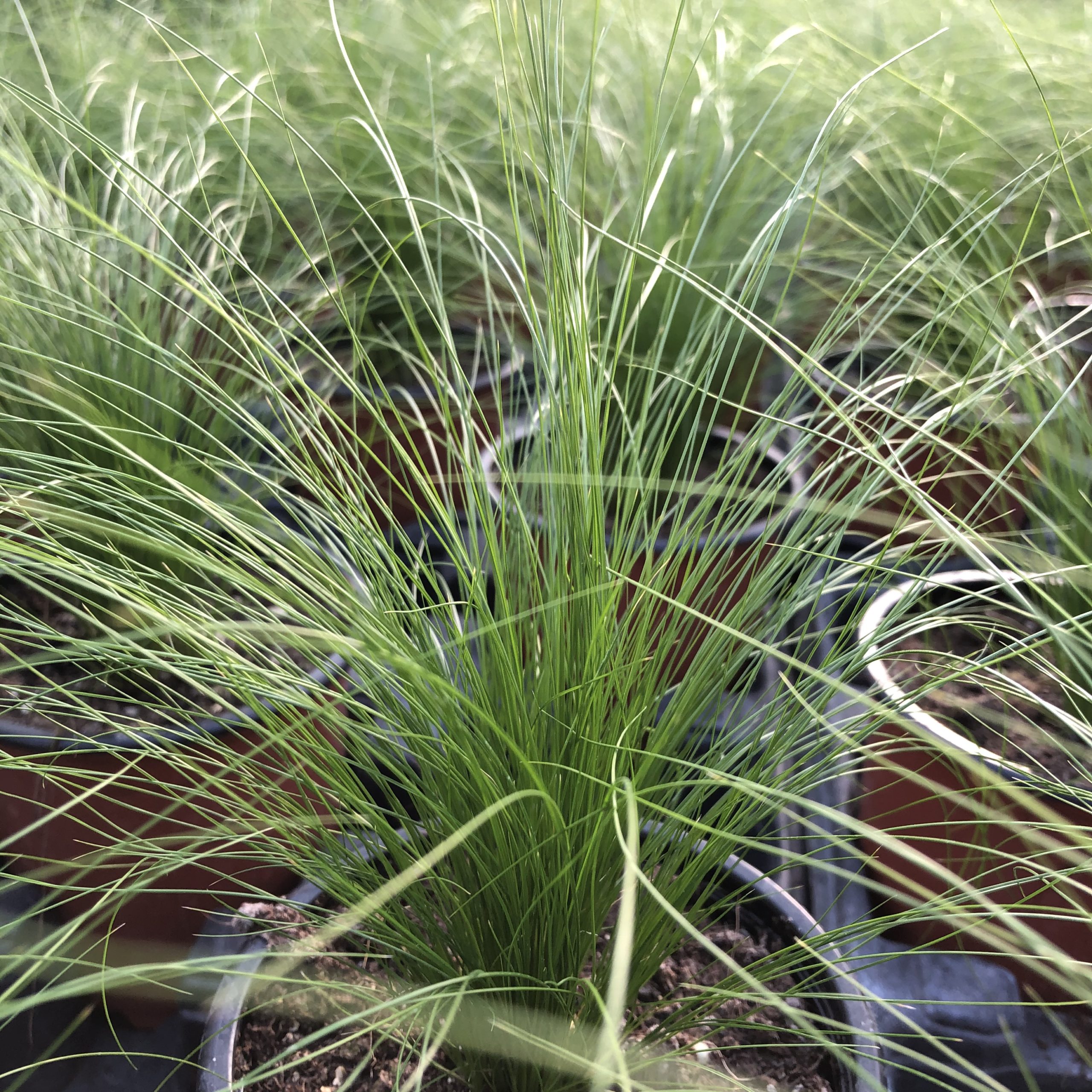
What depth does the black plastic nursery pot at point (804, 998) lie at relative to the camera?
1.50 ft

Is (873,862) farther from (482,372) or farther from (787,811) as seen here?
(482,372)

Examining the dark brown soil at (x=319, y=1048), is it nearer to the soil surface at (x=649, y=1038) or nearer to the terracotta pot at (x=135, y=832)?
the soil surface at (x=649, y=1038)

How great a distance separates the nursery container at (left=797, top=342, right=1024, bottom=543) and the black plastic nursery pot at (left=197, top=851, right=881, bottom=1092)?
23 centimetres

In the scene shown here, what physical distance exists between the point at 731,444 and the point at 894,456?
372 millimetres

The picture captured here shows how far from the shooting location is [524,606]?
0.56 meters

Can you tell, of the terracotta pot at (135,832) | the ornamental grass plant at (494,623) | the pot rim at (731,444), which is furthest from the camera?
the terracotta pot at (135,832)

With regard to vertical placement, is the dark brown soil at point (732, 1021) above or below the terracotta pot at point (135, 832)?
above

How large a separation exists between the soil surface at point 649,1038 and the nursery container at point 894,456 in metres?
0.27

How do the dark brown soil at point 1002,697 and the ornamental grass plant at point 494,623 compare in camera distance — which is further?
the dark brown soil at point 1002,697

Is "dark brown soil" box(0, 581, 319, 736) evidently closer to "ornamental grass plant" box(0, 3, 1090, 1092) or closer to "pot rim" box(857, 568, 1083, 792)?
"ornamental grass plant" box(0, 3, 1090, 1092)

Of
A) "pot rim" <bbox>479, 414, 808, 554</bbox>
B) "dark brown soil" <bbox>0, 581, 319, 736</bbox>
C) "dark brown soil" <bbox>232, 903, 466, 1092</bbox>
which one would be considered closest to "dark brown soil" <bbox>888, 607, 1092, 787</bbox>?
"pot rim" <bbox>479, 414, 808, 554</bbox>

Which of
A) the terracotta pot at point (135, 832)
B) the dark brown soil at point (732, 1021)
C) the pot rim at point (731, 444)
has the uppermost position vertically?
the pot rim at point (731, 444)

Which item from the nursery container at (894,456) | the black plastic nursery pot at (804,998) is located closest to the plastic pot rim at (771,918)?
the black plastic nursery pot at (804,998)

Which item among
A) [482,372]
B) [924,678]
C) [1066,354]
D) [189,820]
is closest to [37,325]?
[189,820]
